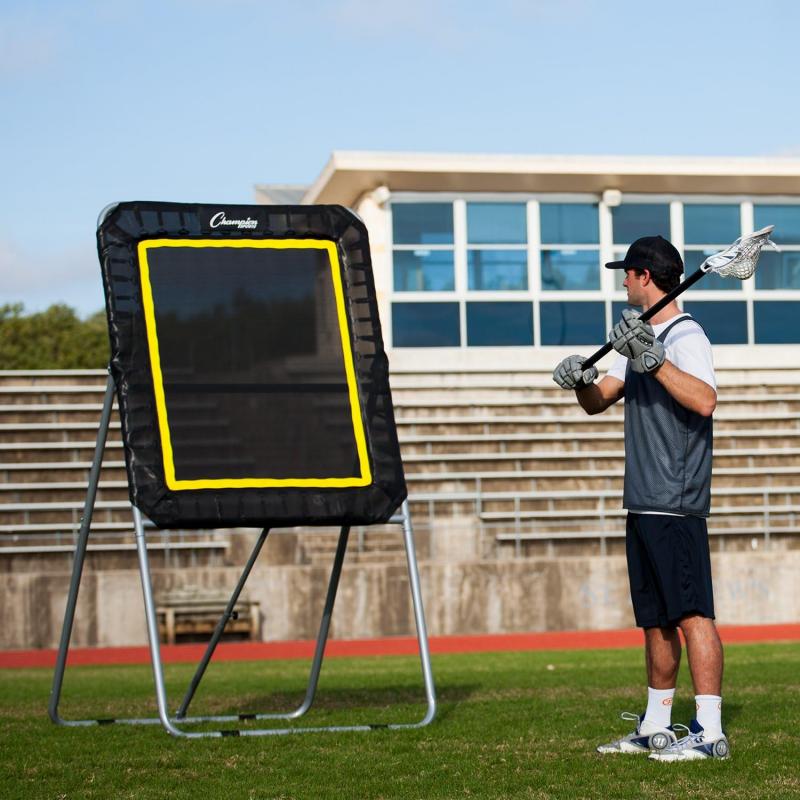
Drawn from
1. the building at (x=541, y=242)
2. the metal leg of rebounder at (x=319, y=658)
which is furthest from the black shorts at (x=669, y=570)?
the building at (x=541, y=242)

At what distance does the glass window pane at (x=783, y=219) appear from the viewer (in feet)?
89.1

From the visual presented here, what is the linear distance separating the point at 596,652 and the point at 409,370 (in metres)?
9.99

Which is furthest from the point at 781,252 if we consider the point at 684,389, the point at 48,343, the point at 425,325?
the point at 48,343

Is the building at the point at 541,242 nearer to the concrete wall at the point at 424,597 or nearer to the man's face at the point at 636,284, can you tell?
the concrete wall at the point at 424,597

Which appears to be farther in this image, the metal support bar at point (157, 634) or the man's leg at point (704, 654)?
the metal support bar at point (157, 634)

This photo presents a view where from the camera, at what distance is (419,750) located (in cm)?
569

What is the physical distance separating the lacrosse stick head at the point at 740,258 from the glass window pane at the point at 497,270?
2065 centimetres

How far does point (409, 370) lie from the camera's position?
24.4 meters

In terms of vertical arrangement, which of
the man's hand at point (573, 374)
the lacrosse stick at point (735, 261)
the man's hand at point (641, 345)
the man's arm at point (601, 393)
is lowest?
the man's arm at point (601, 393)

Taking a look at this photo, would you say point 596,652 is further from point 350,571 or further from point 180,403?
point 180,403

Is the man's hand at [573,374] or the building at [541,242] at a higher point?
the building at [541,242]

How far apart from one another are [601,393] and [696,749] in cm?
138

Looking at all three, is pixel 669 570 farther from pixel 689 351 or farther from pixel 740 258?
pixel 740 258

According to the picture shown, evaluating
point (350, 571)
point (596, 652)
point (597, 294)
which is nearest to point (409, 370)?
point (597, 294)
